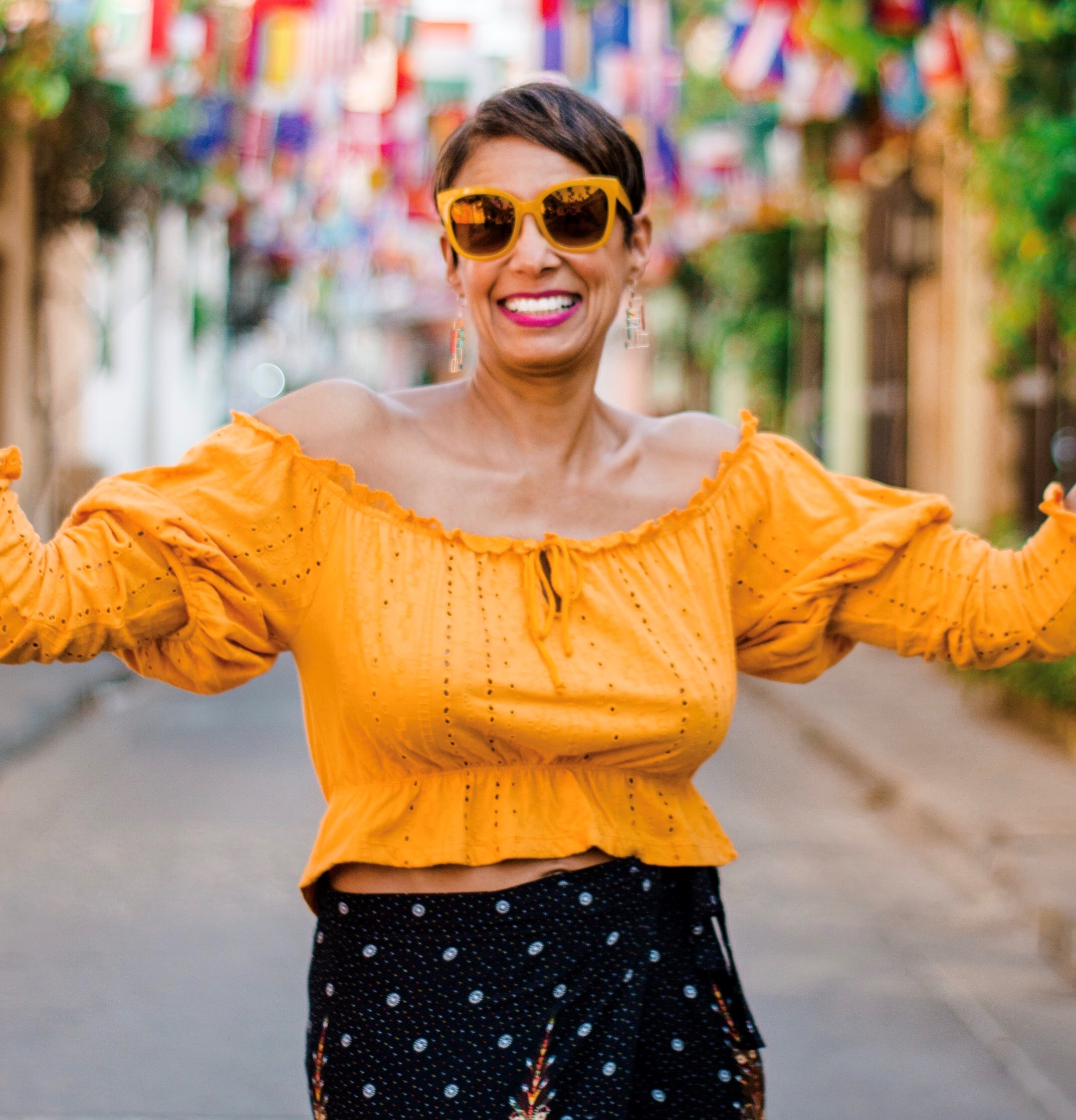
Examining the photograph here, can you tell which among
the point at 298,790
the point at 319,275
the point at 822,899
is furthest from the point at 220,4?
the point at 319,275

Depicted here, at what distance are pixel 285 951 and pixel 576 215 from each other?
3700 mm

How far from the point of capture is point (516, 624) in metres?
1.95

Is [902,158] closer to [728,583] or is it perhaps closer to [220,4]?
[220,4]

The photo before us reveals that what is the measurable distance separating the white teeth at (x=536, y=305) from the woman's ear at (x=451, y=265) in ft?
0.41

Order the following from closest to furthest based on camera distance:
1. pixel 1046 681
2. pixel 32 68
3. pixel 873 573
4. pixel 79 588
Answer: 1. pixel 79 588
2. pixel 873 573
3. pixel 1046 681
4. pixel 32 68

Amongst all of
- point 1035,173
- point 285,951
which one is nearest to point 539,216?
point 285,951

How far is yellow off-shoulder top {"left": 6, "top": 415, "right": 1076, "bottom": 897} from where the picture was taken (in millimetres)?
1867

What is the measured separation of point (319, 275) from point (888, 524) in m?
35.7

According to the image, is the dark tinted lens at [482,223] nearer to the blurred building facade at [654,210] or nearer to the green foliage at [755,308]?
the blurred building facade at [654,210]

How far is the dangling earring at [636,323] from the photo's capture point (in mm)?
Answer: 2373

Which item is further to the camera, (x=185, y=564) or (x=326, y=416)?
(x=326, y=416)

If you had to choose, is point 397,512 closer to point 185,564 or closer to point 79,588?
point 185,564

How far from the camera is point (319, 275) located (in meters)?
Result: 36.8

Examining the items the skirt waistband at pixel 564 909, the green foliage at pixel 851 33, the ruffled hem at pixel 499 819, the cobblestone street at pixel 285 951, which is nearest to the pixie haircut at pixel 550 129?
the ruffled hem at pixel 499 819
